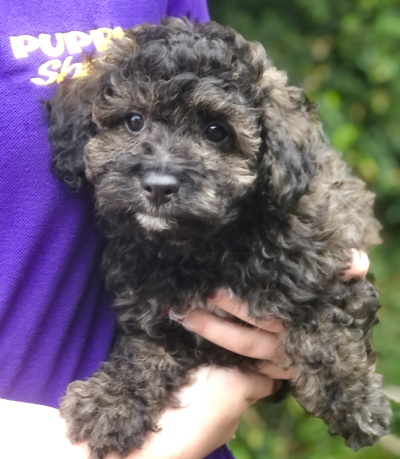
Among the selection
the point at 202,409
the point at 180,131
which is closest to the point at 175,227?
the point at 180,131

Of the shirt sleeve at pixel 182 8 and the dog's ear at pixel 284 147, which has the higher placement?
the shirt sleeve at pixel 182 8

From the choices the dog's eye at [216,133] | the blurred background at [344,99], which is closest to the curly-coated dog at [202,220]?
the dog's eye at [216,133]

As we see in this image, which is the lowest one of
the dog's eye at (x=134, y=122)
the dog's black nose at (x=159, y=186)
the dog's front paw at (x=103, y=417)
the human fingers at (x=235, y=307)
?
the dog's front paw at (x=103, y=417)

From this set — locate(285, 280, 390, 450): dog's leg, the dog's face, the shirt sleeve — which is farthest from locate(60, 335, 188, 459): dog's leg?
the shirt sleeve

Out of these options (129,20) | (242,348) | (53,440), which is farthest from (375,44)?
(53,440)

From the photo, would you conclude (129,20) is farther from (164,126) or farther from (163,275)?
(163,275)

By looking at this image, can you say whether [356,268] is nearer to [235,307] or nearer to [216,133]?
[235,307]

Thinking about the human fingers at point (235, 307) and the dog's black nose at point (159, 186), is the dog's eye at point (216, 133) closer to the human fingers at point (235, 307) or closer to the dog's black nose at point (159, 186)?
the dog's black nose at point (159, 186)
